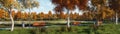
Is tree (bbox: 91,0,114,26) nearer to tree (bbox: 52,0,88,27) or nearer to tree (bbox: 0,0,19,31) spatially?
tree (bbox: 52,0,88,27)

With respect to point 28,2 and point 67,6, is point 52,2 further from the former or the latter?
point 28,2

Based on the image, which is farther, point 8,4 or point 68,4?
point 68,4

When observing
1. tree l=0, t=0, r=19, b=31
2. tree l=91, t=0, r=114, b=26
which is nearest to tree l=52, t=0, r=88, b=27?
tree l=91, t=0, r=114, b=26

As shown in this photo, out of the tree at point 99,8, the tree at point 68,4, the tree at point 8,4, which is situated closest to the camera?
the tree at point 8,4

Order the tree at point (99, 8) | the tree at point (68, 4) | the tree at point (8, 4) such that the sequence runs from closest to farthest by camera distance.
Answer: the tree at point (8, 4) < the tree at point (68, 4) < the tree at point (99, 8)

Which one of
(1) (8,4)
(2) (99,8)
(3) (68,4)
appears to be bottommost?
(2) (99,8)

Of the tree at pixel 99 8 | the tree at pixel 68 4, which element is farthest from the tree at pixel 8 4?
the tree at pixel 99 8

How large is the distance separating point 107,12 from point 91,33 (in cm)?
1129

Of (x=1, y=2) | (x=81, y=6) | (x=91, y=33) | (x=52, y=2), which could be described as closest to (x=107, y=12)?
(x=81, y=6)

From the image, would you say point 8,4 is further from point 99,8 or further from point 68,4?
point 99,8

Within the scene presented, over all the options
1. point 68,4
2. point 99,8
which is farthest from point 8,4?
point 99,8

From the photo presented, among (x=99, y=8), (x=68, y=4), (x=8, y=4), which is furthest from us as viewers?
(x=99, y=8)

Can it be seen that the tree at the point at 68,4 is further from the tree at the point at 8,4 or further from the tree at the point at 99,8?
the tree at the point at 8,4

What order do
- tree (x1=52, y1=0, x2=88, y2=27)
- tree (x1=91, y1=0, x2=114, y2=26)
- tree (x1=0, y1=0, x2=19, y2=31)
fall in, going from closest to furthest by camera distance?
tree (x1=0, y1=0, x2=19, y2=31)
tree (x1=52, y1=0, x2=88, y2=27)
tree (x1=91, y1=0, x2=114, y2=26)
